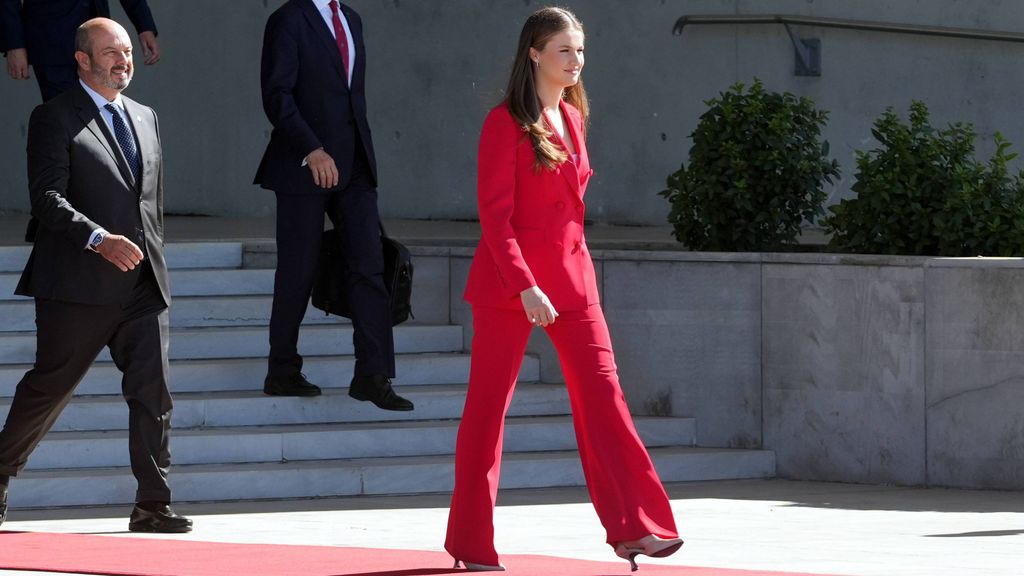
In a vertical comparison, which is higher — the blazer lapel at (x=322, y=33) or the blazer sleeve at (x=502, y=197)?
the blazer lapel at (x=322, y=33)

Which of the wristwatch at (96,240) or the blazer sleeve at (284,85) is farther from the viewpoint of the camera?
the blazer sleeve at (284,85)

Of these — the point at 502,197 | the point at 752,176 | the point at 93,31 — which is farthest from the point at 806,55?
the point at 502,197

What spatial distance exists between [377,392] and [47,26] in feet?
8.16

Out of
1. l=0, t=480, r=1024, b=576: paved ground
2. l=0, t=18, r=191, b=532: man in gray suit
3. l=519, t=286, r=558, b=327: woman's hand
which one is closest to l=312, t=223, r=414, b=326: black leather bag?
l=0, t=480, r=1024, b=576: paved ground

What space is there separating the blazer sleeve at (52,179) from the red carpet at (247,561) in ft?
3.48

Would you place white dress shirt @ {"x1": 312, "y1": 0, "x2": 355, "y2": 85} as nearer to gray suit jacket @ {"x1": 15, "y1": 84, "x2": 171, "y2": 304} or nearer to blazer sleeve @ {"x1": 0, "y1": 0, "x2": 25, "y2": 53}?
blazer sleeve @ {"x1": 0, "y1": 0, "x2": 25, "y2": 53}

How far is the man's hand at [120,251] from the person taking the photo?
6.85m

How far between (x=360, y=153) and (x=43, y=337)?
2271mm

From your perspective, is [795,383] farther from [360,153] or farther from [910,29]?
[910,29]

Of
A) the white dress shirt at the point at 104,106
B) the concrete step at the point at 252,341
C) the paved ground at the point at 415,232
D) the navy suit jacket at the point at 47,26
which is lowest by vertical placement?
the concrete step at the point at 252,341

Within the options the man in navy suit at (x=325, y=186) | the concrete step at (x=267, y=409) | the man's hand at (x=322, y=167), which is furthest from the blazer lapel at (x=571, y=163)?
the concrete step at (x=267, y=409)

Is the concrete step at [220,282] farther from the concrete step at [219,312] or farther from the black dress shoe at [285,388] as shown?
the black dress shoe at [285,388]

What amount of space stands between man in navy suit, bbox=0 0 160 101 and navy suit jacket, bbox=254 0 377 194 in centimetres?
96

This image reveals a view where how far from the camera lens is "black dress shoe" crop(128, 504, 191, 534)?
7246 millimetres
